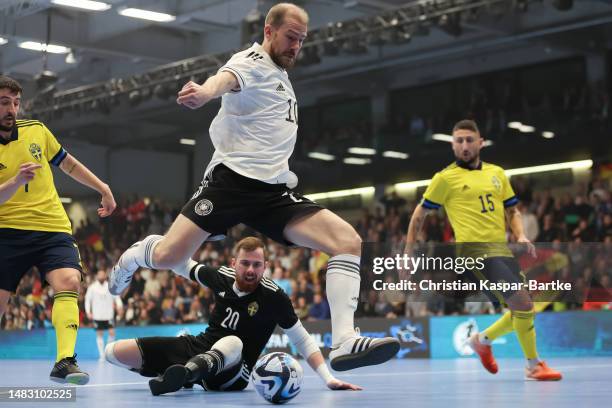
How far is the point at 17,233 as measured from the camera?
550 centimetres

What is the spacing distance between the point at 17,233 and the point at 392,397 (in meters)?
2.55

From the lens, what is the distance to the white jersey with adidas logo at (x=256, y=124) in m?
4.86

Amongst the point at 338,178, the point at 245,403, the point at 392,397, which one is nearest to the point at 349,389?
the point at 392,397

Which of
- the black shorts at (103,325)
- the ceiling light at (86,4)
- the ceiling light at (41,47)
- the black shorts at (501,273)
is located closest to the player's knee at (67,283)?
the black shorts at (501,273)

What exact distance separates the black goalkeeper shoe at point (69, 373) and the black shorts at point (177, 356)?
955 millimetres

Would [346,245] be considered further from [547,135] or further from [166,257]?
[547,135]

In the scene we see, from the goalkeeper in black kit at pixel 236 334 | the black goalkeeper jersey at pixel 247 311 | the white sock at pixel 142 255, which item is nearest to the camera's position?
the white sock at pixel 142 255

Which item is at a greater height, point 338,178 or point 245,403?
point 338,178

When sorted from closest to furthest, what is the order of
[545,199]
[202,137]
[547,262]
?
[547,262] < [545,199] < [202,137]

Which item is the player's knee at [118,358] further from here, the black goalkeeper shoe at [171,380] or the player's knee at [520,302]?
the player's knee at [520,302]

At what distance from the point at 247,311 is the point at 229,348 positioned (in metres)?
0.44

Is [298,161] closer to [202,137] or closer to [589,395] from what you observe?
[202,137]

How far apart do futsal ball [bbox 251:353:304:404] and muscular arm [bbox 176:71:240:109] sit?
1.64m

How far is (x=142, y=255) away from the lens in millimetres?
5449
